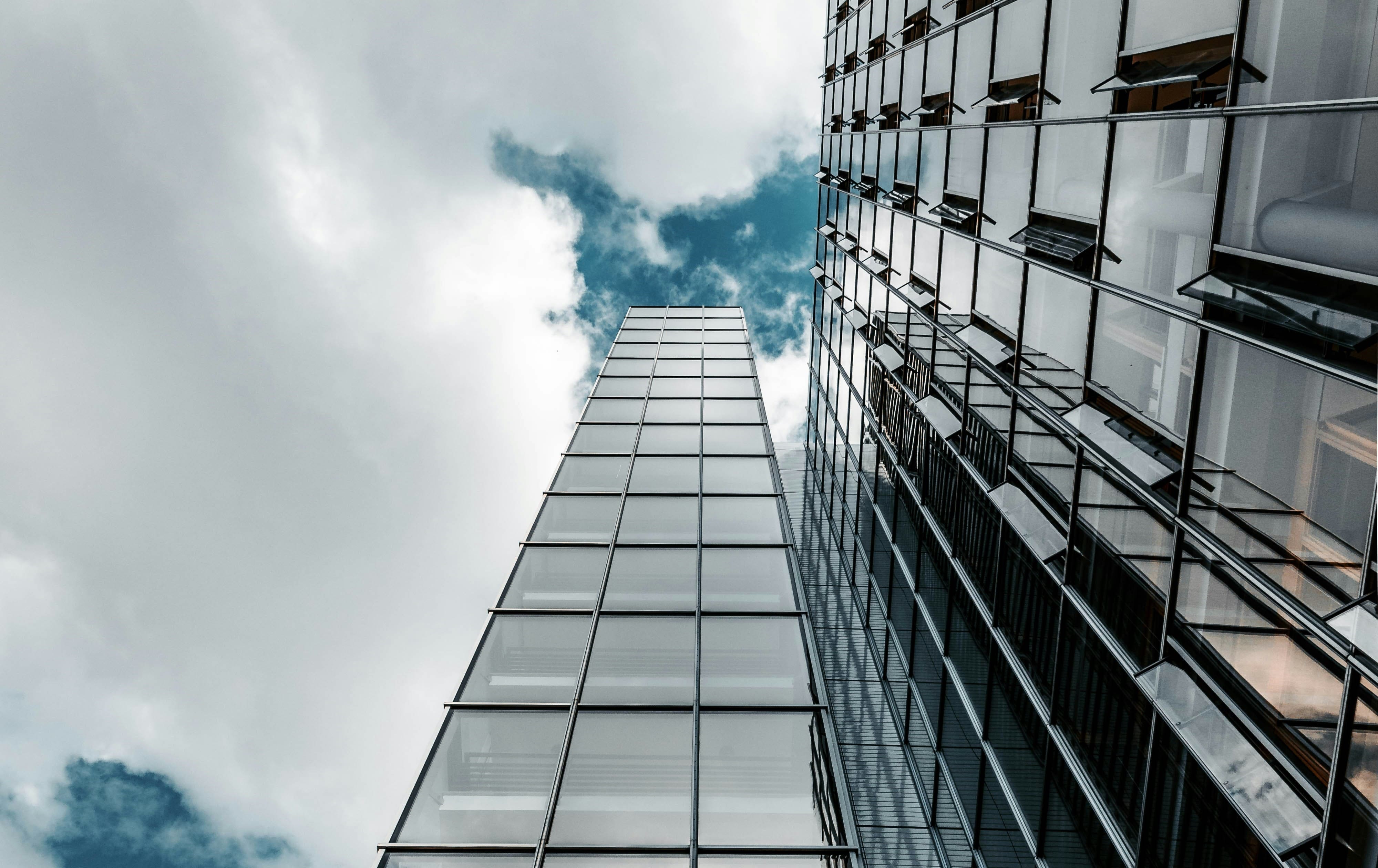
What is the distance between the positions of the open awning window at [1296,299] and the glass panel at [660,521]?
10.3 metres

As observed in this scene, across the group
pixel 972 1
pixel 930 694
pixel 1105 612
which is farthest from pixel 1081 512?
pixel 972 1

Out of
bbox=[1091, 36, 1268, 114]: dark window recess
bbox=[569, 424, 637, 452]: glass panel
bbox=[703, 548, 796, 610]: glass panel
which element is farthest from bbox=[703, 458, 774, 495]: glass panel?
bbox=[1091, 36, 1268, 114]: dark window recess

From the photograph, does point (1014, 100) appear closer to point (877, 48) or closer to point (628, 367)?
point (877, 48)

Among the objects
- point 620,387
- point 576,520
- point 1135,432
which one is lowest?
point 576,520

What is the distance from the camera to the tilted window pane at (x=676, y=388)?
2433 cm

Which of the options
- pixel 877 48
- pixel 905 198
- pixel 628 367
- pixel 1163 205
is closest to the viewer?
pixel 1163 205

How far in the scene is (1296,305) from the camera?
6.64 meters

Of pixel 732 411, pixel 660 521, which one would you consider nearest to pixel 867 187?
pixel 732 411

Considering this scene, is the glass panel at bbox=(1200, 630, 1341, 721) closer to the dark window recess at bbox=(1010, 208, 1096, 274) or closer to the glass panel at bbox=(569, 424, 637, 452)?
the dark window recess at bbox=(1010, 208, 1096, 274)

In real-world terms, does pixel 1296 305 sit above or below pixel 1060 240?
below

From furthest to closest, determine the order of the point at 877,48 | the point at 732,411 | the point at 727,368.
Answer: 1. the point at 727,368
2. the point at 732,411
3. the point at 877,48

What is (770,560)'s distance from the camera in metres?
15.3

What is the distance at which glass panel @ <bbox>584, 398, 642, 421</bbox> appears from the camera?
2255 centimetres

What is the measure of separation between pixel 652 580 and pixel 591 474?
5.00 m
